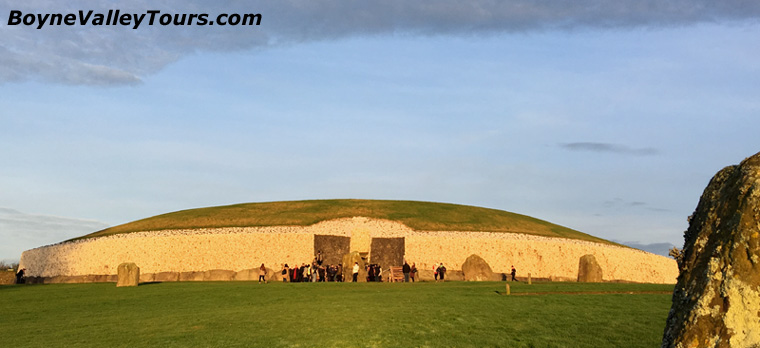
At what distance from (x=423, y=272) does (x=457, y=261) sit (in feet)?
32.2

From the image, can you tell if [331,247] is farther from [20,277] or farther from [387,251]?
[20,277]

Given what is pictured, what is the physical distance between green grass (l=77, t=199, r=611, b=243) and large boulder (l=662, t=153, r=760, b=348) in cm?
5436

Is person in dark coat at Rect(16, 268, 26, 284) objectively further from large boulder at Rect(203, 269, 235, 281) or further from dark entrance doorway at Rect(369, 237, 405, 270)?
dark entrance doorway at Rect(369, 237, 405, 270)

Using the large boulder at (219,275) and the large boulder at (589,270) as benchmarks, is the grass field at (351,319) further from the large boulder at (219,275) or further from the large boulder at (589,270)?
the large boulder at (219,275)

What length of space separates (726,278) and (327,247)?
50.6 m

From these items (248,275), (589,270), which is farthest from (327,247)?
(589,270)

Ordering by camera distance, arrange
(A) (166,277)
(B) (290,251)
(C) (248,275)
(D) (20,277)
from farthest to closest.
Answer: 1. (D) (20,277)
2. (B) (290,251)
3. (A) (166,277)
4. (C) (248,275)

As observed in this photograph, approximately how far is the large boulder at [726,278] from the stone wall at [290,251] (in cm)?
4711

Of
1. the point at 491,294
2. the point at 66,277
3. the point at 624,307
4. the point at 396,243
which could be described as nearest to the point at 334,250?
the point at 396,243

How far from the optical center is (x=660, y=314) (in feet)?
67.2

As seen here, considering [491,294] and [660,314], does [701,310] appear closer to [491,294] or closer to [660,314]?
[660,314]

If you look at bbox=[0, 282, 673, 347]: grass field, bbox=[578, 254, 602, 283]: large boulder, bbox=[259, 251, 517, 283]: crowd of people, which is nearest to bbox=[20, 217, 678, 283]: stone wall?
bbox=[259, 251, 517, 283]: crowd of people

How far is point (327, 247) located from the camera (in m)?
54.4

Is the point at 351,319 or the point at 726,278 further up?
the point at 726,278
